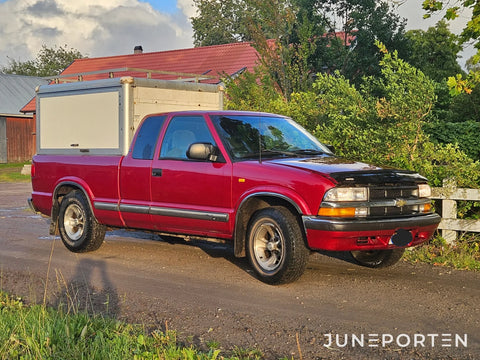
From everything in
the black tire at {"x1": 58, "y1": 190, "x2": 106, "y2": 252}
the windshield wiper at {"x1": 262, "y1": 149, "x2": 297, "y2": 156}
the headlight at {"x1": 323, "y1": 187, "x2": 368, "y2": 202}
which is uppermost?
the windshield wiper at {"x1": 262, "y1": 149, "x2": 297, "y2": 156}

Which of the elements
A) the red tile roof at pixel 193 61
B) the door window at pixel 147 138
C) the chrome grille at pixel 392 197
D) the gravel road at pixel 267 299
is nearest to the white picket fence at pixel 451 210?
the gravel road at pixel 267 299

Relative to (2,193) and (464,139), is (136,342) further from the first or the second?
(2,193)

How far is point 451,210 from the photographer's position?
894cm

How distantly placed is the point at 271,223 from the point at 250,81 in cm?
837

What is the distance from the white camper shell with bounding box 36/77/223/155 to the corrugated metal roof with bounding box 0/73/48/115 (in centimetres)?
3847

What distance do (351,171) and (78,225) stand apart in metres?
4.54

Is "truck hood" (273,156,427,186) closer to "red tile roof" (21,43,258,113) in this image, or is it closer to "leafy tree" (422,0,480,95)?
"leafy tree" (422,0,480,95)

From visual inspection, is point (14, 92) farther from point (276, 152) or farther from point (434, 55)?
point (276, 152)

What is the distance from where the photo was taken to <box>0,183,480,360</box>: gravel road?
17.1ft

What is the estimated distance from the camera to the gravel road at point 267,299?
206 inches

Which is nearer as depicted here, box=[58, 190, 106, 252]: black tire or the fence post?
the fence post

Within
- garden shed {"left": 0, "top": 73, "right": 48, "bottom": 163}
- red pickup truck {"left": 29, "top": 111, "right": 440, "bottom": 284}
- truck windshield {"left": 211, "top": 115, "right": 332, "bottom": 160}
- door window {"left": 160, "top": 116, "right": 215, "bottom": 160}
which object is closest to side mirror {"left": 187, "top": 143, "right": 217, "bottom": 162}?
red pickup truck {"left": 29, "top": 111, "right": 440, "bottom": 284}

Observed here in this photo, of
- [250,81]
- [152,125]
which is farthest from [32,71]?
[152,125]

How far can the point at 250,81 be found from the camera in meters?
15.4
